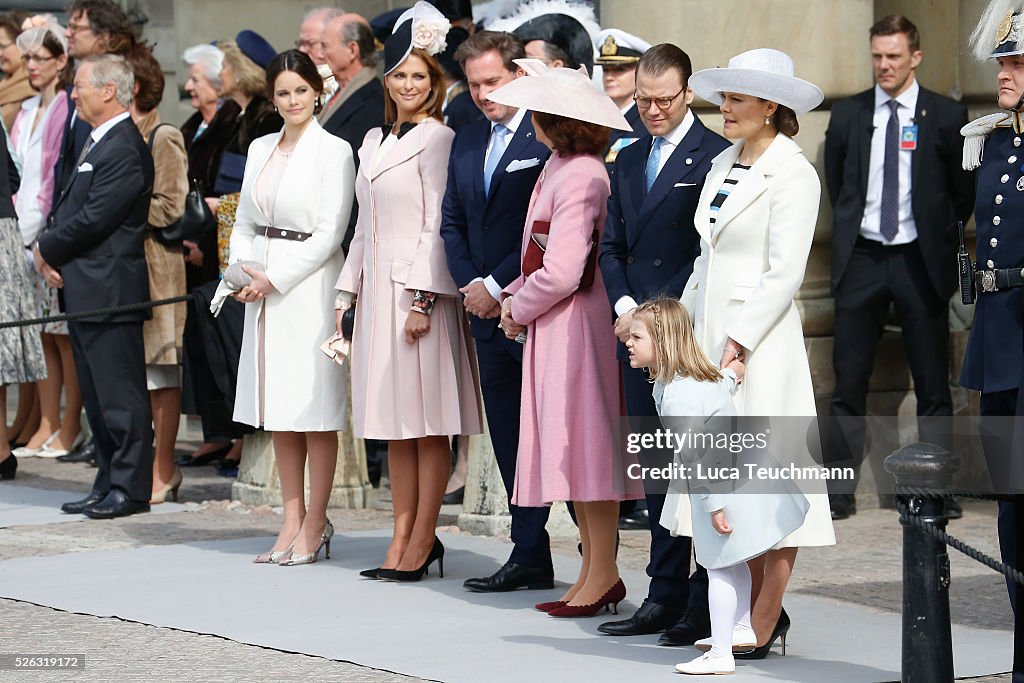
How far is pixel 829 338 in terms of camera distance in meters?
9.30

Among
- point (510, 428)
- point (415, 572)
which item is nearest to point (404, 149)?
point (510, 428)

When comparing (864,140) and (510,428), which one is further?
(864,140)

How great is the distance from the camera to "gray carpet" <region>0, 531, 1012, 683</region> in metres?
5.84

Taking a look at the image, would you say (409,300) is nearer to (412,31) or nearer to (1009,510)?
(412,31)

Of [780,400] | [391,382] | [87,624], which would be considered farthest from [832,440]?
[87,624]

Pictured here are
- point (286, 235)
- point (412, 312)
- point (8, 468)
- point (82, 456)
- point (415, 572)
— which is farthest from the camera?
point (82, 456)

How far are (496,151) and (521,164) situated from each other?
153 mm

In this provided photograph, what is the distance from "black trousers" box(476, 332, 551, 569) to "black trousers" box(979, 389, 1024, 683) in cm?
200

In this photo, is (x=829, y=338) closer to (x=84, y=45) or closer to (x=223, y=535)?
(x=223, y=535)

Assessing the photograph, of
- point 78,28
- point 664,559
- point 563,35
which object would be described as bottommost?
Answer: point 664,559

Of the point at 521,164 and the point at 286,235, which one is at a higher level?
the point at 521,164

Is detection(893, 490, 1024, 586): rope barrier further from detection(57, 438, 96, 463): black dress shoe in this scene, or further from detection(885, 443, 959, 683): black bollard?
detection(57, 438, 96, 463): black dress shoe

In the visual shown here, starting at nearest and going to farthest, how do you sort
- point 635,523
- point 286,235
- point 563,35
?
point 286,235, point 563,35, point 635,523

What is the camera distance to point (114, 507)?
904 cm
